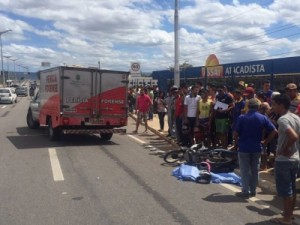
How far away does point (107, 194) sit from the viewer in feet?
25.4

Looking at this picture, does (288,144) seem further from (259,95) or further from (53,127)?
(53,127)

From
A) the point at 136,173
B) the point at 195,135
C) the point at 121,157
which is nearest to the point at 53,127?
the point at 121,157

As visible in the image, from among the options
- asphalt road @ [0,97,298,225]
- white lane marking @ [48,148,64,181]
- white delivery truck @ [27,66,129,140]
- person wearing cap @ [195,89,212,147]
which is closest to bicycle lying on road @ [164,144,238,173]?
asphalt road @ [0,97,298,225]

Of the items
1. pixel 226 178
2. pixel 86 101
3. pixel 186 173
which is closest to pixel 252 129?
pixel 226 178

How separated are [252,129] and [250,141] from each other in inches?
8.2

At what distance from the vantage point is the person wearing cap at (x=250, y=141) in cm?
759

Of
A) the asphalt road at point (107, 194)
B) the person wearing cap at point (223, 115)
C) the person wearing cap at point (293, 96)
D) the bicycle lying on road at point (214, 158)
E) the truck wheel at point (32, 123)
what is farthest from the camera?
the truck wheel at point (32, 123)

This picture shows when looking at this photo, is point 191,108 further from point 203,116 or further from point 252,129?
point 252,129

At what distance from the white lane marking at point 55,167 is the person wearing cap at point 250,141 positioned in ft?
11.5

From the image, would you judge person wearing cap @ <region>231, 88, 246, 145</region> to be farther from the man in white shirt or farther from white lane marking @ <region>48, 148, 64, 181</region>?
white lane marking @ <region>48, 148, 64, 181</region>

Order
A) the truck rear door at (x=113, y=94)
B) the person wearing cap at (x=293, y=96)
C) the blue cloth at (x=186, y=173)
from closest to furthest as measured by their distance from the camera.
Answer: the person wearing cap at (x=293, y=96)
the blue cloth at (x=186, y=173)
the truck rear door at (x=113, y=94)

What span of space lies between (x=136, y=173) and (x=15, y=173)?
2499 millimetres

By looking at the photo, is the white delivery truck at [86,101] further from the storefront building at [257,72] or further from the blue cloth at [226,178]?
the blue cloth at [226,178]

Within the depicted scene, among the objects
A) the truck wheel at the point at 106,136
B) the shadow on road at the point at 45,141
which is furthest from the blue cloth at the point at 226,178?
the truck wheel at the point at 106,136
